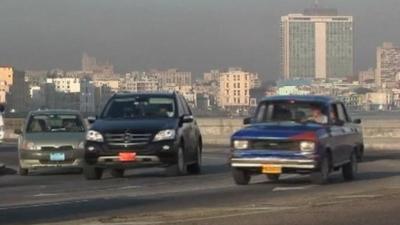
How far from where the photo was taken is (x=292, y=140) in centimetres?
1980

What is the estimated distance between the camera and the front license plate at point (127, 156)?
74.6ft

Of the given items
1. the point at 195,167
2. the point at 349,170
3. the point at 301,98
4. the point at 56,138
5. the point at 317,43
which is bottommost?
the point at 195,167

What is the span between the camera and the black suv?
2284cm

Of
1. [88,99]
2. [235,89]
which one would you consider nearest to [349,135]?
[88,99]

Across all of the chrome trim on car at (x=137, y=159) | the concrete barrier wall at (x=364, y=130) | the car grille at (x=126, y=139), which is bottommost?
the concrete barrier wall at (x=364, y=130)

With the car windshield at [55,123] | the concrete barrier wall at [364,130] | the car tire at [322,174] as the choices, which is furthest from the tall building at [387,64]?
the car tire at [322,174]

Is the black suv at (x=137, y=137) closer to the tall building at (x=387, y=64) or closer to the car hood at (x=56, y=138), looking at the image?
the car hood at (x=56, y=138)

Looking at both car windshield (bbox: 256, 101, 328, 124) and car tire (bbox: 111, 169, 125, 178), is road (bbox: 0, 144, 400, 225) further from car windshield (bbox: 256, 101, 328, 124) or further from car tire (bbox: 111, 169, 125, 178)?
car windshield (bbox: 256, 101, 328, 124)

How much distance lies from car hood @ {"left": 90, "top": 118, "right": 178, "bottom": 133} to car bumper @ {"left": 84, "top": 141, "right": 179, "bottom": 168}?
355 mm

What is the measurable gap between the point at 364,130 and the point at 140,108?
23.0 metres

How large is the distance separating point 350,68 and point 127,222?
4955 cm

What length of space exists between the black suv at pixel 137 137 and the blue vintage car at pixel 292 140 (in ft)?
7.43

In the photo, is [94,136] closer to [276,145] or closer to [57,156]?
[57,156]

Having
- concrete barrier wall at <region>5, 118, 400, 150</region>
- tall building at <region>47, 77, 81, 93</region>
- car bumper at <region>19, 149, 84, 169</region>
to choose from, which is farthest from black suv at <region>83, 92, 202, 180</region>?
tall building at <region>47, 77, 81, 93</region>
